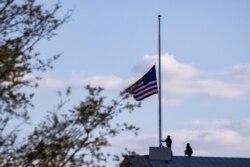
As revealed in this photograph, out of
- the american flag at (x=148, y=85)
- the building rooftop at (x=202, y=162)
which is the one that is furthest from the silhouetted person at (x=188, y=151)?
the american flag at (x=148, y=85)

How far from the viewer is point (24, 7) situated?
10.5 m

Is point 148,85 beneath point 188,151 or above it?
above

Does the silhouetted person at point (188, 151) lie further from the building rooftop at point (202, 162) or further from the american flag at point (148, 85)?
the american flag at point (148, 85)

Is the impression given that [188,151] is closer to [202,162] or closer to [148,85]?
[202,162]

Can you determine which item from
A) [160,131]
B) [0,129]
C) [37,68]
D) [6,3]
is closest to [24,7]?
[6,3]

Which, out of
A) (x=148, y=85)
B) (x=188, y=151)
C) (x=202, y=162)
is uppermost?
(x=148, y=85)

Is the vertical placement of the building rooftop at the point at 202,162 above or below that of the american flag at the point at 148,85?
below

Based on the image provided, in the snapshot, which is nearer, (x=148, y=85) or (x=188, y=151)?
(x=148, y=85)

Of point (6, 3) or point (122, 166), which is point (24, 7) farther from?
point (122, 166)

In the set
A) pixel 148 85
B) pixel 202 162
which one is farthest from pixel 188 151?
pixel 148 85

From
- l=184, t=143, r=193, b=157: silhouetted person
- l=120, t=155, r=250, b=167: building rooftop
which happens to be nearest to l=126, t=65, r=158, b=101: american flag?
l=120, t=155, r=250, b=167: building rooftop

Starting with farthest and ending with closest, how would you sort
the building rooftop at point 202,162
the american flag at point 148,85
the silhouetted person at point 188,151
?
the silhouetted person at point 188,151, the building rooftop at point 202,162, the american flag at point 148,85

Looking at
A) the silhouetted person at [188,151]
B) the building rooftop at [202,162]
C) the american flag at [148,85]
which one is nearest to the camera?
the american flag at [148,85]

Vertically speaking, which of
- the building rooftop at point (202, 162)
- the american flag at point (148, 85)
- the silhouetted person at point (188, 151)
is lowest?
the building rooftop at point (202, 162)
